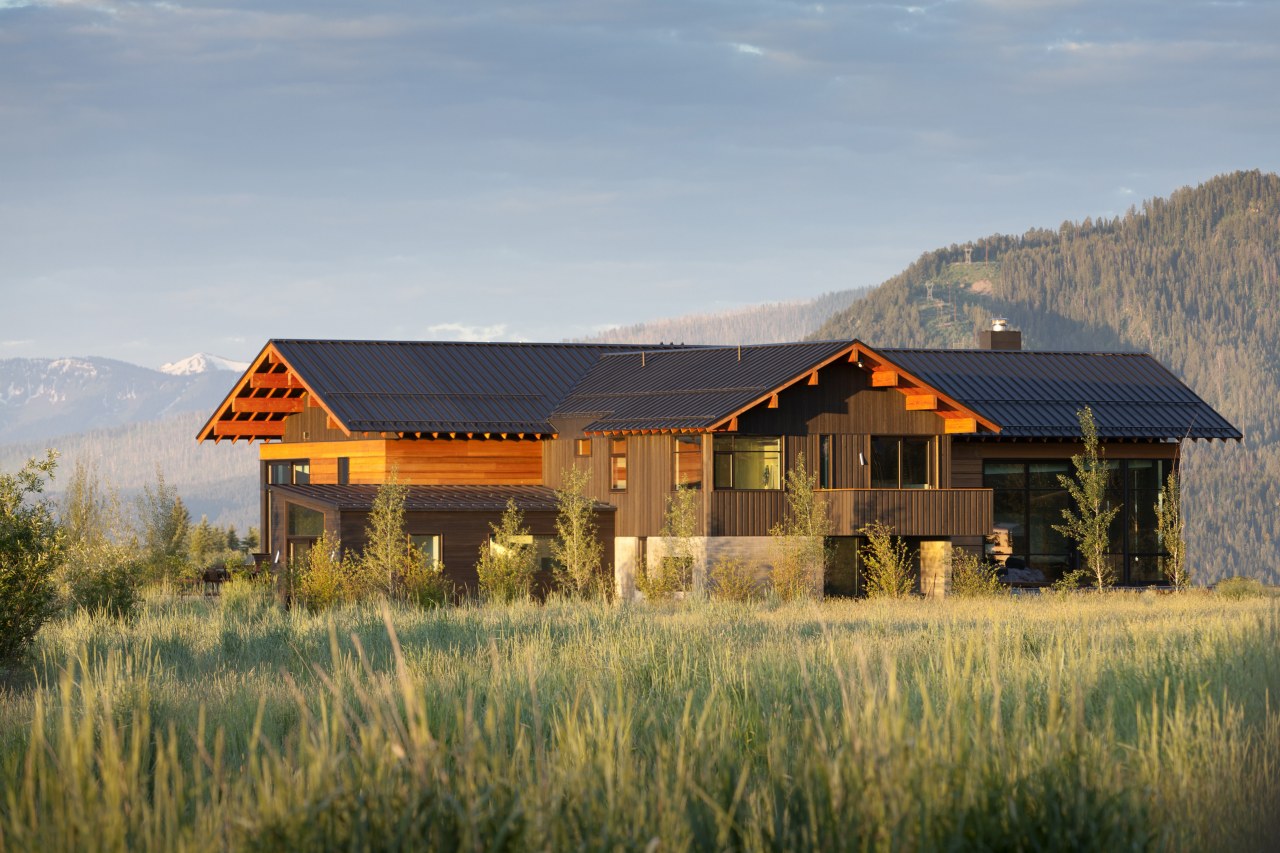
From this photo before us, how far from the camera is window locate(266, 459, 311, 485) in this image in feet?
129

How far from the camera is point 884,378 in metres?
33.1

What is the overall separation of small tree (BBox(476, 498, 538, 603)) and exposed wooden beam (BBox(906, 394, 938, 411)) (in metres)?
8.44

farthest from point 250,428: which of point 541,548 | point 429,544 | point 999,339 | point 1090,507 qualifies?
point 1090,507

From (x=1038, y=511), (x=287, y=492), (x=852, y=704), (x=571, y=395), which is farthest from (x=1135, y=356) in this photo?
(x=852, y=704)

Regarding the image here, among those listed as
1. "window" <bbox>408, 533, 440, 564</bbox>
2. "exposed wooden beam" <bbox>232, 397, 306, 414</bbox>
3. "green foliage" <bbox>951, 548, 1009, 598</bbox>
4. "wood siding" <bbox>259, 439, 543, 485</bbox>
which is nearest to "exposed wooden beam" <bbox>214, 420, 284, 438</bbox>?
"exposed wooden beam" <bbox>232, 397, 306, 414</bbox>

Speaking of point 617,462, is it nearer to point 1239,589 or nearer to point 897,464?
point 897,464

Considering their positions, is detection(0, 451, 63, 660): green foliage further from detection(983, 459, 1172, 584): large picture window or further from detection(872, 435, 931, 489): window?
detection(983, 459, 1172, 584): large picture window

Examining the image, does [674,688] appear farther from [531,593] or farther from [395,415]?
[395,415]

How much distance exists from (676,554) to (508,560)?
10.8 feet

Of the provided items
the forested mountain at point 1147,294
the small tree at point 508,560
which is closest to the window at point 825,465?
the small tree at point 508,560

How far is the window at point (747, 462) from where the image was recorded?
32094 mm

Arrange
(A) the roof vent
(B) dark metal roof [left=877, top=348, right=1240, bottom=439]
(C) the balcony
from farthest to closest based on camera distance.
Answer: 1. (A) the roof vent
2. (B) dark metal roof [left=877, top=348, right=1240, bottom=439]
3. (C) the balcony

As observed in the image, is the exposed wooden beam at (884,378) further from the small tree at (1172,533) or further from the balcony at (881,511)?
the small tree at (1172,533)

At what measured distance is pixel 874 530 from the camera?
32.4m
